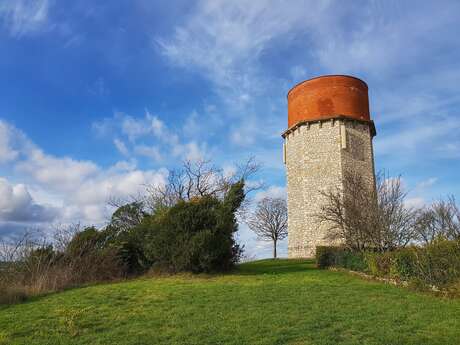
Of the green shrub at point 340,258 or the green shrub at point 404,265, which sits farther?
the green shrub at point 340,258

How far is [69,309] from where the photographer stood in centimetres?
762

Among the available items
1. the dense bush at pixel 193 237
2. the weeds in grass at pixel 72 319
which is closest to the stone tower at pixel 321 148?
the dense bush at pixel 193 237

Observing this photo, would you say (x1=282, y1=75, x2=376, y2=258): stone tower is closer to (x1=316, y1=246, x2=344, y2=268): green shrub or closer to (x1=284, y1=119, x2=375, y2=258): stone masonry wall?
(x1=284, y1=119, x2=375, y2=258): stone masonry wall

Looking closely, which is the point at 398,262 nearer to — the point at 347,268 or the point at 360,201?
the point at 347,268

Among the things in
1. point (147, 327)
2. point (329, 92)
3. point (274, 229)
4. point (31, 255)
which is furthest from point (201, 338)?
point (274, 229)

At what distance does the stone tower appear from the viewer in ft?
72.9

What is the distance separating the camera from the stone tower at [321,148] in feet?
72.9

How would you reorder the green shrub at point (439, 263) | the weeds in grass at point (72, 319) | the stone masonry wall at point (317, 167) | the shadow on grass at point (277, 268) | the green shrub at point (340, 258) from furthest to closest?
the stone masonry wall at point (317, 167), the shadow on grass at point (277, 268), the green shrub at point (340, 258), the green shrub at point (439, 263), the weeds in grass at point (72, 319)

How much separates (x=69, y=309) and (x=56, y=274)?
168 inches

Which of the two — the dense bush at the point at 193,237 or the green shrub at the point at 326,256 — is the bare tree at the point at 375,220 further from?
the dense bush at the point at 193,237

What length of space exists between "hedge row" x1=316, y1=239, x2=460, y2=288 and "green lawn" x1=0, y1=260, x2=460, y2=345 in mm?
734

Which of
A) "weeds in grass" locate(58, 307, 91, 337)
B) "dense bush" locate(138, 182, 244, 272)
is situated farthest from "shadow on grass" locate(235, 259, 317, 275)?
"weeds in grass" locate(58, 307, 91, 337)

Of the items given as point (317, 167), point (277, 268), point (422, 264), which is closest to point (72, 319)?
point (422, 264)

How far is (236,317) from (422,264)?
18.7 feet
